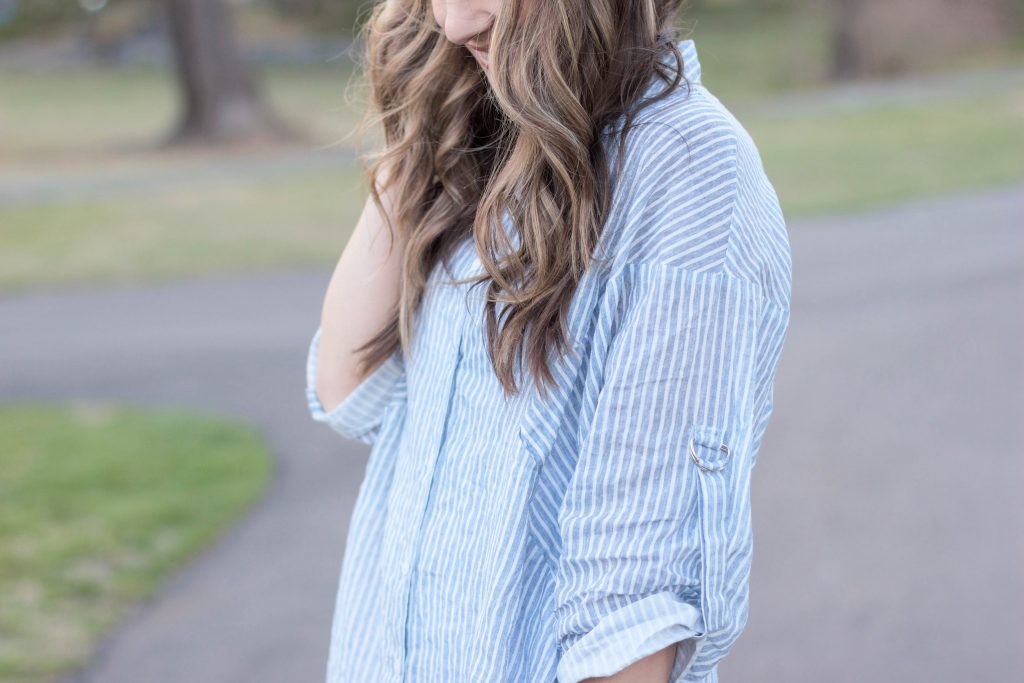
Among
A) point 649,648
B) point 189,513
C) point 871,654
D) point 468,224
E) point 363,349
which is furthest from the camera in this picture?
point 189,513

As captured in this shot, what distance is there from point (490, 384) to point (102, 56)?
33.4 m

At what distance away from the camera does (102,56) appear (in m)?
31.3

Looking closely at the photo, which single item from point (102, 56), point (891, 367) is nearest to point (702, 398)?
point (891, 367)

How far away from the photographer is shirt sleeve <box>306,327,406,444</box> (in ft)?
5.22

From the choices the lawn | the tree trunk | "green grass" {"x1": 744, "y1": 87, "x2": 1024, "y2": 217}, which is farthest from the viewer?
the tree trunk

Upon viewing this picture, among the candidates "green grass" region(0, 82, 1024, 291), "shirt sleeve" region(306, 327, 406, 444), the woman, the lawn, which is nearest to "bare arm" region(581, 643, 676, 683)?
the woman

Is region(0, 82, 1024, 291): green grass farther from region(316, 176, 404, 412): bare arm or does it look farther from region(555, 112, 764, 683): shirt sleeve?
region(555, 112, 764, 683): shirt sleeve

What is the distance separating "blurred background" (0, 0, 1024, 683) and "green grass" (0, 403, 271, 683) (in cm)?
1

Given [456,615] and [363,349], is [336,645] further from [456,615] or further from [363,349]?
[363,349]

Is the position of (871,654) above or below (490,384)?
below

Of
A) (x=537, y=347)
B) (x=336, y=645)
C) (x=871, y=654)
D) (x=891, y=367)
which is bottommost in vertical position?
(x=891, y=367)

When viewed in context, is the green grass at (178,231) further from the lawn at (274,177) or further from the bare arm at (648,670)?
the bare arm at (648,670)

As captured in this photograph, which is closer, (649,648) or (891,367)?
(649,648)

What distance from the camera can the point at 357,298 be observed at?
5.18 ft
